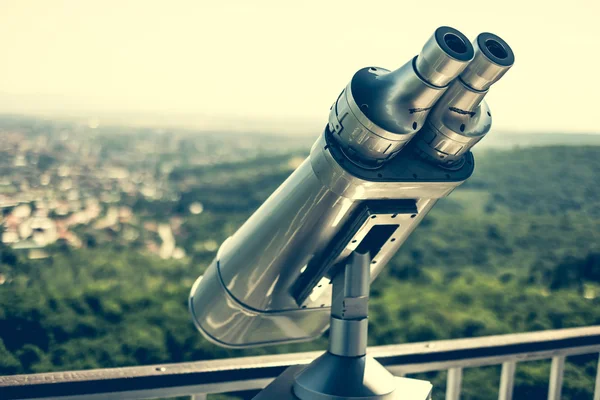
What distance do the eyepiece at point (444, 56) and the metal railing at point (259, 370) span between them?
0.73 metres

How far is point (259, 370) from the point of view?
139 centimetres

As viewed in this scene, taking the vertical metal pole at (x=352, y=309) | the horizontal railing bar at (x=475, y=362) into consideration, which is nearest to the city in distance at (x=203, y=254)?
the horizontal railing bar at (x=475, y=362)

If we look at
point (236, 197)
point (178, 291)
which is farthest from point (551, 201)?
point (178, 291)

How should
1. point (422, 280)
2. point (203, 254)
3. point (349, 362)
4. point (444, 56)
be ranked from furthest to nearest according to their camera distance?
point (203, 254) → point (422, 280) → point (349, 362) → point (444, 56)

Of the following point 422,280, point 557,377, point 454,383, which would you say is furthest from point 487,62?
point 422,280

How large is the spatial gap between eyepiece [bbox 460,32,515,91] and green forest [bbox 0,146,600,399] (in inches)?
73.3

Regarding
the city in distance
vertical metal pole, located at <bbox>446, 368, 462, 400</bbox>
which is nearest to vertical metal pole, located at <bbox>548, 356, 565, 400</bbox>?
vertical metal pole, located at <bbox>446, 368, 462, 400</bbox>

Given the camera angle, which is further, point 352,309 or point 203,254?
point 203,254

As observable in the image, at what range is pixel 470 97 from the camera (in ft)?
3.23

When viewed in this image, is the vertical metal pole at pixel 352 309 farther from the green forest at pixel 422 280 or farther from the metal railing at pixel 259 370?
the green forest at pixel 422 280

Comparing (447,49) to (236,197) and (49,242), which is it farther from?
(236,197)

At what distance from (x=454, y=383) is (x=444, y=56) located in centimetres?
100

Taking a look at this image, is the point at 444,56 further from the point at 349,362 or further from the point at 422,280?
the point at 422,280

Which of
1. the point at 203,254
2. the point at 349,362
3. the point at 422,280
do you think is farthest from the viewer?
the point at 203,254
